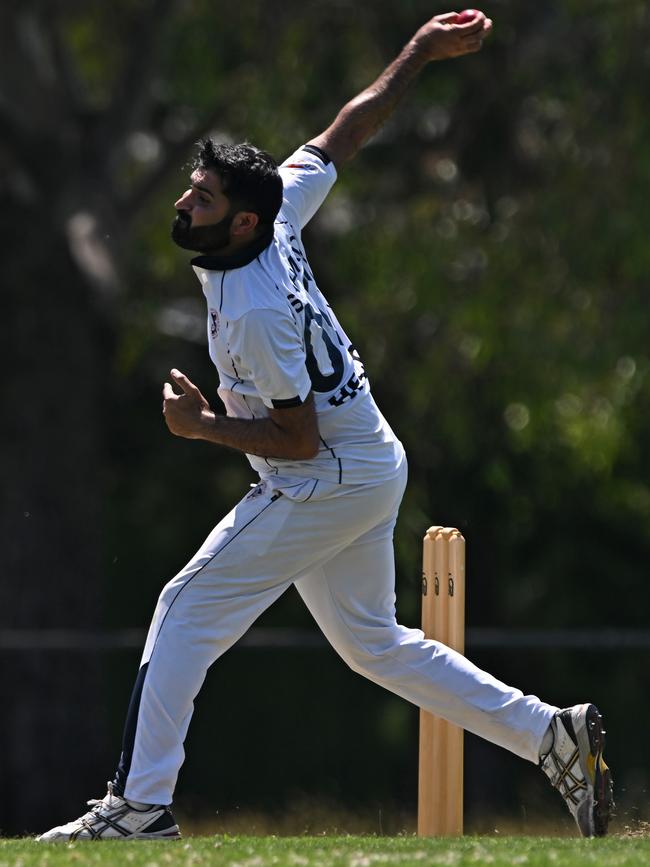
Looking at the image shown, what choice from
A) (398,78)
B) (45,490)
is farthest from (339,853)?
(45,490)

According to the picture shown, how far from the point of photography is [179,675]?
508 centimetres

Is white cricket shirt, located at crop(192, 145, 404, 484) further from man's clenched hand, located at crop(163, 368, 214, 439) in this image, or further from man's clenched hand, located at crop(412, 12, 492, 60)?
man's clenched hand, located at crop(412, 12, 492, 60)

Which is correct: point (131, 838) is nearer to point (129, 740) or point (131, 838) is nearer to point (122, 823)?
point (122, 823)

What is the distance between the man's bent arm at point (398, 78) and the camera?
5.90 m

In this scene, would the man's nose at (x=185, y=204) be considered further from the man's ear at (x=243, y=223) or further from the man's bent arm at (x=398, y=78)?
the man's bent arm at (x=398, y=78)

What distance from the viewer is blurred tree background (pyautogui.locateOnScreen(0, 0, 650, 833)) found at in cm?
1151

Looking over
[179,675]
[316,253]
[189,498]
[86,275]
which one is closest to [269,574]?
[179,675]

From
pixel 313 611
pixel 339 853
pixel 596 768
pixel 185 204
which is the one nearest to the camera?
pixel 339 853

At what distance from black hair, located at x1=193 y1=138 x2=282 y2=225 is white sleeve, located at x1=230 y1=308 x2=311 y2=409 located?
38 cm

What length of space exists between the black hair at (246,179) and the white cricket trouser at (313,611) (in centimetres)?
83

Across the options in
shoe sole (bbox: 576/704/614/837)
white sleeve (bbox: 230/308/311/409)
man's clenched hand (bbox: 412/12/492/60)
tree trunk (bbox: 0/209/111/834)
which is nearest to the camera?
white sleeve (bbox: 230/308/311/409)

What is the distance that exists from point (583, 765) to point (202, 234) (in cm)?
199

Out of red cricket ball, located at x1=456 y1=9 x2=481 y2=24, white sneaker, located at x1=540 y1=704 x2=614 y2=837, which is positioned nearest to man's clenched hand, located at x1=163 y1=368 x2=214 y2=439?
white sneaker, located at x1=540 y1=704 x2=614 y2=837

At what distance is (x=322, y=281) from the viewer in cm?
1395
